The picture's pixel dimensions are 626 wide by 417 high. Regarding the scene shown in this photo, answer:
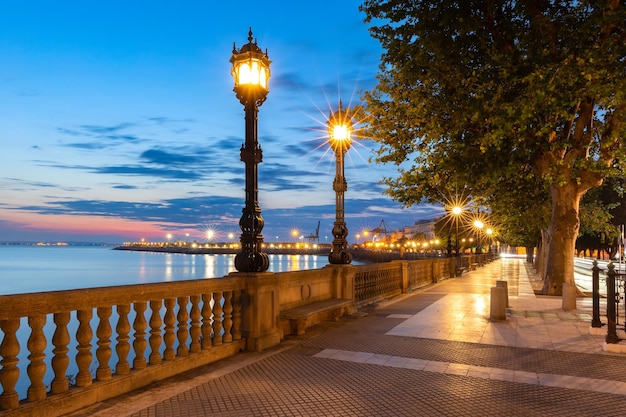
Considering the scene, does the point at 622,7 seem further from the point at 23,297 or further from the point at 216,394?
the point at 23,297

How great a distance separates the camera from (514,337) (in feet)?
33.0

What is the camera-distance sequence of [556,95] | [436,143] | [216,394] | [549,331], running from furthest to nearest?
[436,143]
[556,95]
[549,331]
[216,394]

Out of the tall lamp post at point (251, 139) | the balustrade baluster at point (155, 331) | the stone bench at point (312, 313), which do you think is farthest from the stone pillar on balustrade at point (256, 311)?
the balustrade baluster at point (155, 331)

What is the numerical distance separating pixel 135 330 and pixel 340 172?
852 centimetres

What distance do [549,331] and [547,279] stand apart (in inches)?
336

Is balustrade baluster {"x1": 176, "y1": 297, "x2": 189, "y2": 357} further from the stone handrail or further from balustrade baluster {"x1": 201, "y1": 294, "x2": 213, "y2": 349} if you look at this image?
balustrade baluster {"x1": 201, "y1": 294, "x2": 213, "y2": 349}

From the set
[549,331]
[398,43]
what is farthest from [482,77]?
[549,331]

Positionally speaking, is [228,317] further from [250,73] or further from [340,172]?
[340,172]

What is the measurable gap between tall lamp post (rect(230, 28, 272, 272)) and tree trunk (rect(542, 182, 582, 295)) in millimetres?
12705

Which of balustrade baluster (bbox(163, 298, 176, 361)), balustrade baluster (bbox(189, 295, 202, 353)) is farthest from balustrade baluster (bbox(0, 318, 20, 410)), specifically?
balustrade baluster (bbox(189, 295, 202, 353))

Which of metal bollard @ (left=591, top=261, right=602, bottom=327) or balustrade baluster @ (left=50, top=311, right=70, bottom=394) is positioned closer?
balustrade baluster @ (left=50, top=311, right=70, bottom=394)

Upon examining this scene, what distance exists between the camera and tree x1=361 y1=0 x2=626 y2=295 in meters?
13.3

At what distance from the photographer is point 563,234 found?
1762 centimetres

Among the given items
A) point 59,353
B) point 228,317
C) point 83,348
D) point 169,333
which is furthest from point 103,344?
point 228,317
